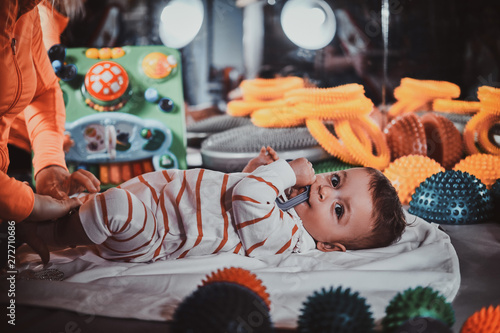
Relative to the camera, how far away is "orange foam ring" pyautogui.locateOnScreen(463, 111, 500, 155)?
3.46ft

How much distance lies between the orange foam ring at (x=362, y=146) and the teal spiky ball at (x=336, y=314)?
24.4 inches

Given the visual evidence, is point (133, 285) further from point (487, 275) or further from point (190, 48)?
point (190, 48)

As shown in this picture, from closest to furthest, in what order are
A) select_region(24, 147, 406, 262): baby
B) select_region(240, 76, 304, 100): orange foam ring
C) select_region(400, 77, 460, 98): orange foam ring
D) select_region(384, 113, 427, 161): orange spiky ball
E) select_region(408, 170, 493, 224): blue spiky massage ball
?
select_region(24, 147, 406, 262): baby, select_region(408, 170, 493, 224): blue spiky massage ball, select_region(384, 113, 427, 161): orange spiky ball, select_region(400, 77, 460, 98): orange foam ring, select_region(240, 76, 304, 100): orange foam ring

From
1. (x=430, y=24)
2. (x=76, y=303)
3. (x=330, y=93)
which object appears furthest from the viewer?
(x=430, y=24)

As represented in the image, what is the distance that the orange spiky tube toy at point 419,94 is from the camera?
1239 millimetres

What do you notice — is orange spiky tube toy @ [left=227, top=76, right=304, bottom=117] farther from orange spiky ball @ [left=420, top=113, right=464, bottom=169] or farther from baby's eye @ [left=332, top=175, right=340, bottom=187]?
baby's eye @ [left=332, top=175, right=340, bottom=187]

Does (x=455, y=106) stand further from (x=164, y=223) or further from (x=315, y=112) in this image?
(x=164, y=223)

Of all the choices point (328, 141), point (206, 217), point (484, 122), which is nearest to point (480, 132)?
point (484, 122)

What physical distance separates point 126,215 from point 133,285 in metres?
0.10

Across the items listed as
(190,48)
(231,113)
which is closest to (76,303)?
(231,113)

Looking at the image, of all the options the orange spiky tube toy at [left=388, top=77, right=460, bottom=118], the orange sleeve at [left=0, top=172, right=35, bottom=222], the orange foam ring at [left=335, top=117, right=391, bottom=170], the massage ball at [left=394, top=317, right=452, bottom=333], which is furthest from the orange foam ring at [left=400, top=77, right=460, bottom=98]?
the orange sleeve at [left=0, top=172, right=35, bottom=222]

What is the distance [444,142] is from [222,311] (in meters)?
0.91

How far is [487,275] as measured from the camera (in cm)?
65

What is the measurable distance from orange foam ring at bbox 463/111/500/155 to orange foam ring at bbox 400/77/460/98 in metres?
0.14
